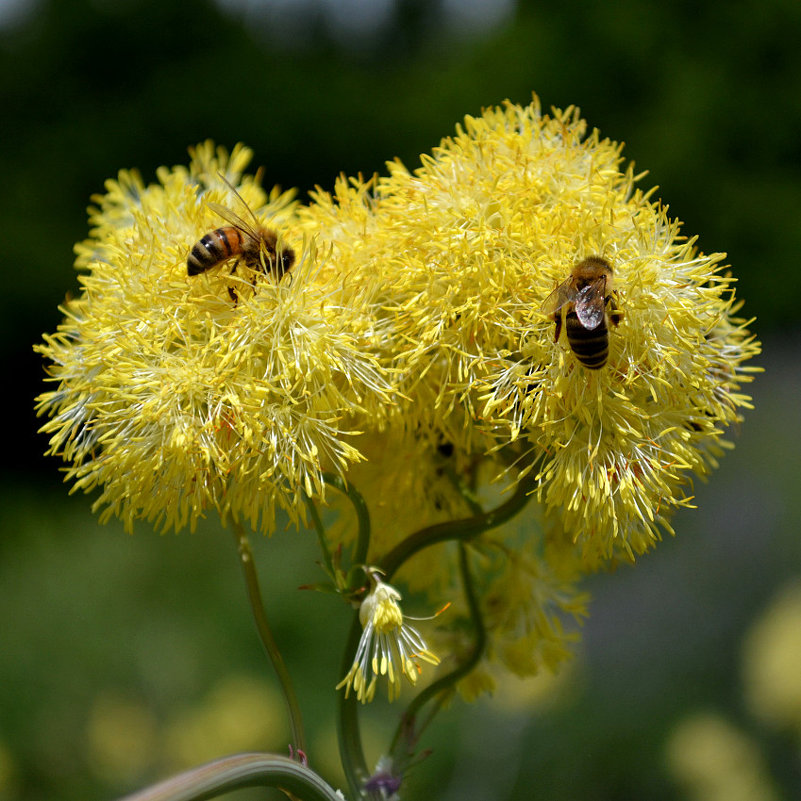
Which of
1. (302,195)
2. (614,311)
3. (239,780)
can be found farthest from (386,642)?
(302,195)

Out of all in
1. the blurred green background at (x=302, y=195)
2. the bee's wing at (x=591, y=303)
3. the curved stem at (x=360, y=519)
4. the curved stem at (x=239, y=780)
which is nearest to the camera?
the curved stem at (x=239, y=780)

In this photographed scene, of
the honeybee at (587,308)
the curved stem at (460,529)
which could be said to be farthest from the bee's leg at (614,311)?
the curved stem at (460,529)

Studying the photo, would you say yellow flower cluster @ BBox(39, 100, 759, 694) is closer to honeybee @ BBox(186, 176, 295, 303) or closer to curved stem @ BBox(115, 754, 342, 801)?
honeybee @ BBox(186, 176, 295, 303)

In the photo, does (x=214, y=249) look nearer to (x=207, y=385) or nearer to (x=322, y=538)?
(x=207, y=385)

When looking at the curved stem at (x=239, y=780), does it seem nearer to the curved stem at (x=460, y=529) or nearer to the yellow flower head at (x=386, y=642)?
the yellow flower head at (x=386, y=642)

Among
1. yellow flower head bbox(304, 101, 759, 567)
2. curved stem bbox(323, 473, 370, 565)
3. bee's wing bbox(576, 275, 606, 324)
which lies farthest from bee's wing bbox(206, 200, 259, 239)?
bee's wing bbox(576, 275, 606, 324)

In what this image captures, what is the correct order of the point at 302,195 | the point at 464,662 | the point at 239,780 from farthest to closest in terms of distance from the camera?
the point at 302,195 < the point at 464,662 < the point at 239,780
